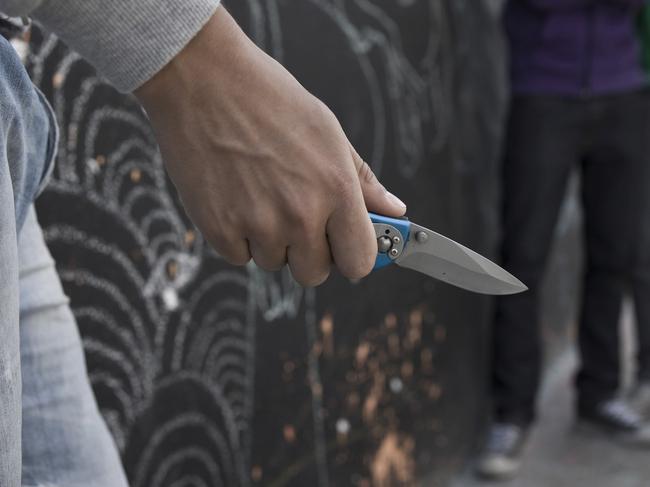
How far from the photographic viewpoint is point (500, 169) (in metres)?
3.68

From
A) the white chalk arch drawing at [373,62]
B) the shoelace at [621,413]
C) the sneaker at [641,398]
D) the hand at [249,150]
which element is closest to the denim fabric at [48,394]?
the hand at [249,150]

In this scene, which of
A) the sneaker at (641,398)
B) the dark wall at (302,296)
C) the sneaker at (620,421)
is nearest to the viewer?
the dark wall at (302,296)

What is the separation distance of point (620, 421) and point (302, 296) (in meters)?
1.82

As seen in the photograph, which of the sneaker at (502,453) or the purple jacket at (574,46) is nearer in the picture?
the purple jacket at (574,46)

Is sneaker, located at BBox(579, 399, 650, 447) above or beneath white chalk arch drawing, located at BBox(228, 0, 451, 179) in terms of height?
beneath

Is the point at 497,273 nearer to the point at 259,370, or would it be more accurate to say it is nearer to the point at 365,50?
the point at 259,370

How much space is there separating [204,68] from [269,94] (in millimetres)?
72

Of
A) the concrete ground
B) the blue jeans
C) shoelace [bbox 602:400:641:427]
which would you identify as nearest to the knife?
the blue jeans

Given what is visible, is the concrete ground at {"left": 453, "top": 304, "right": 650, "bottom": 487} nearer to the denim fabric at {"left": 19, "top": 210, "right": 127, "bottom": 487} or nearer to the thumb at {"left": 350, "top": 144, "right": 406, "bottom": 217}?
the denim fabric at {"left": 19, "top": 210, "right": 127, "bottom": 487}

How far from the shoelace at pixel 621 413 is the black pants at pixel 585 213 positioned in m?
0.04

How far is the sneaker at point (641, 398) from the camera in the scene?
3.86m

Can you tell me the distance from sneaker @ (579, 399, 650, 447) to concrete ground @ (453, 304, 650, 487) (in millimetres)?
39

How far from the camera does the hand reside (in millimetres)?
1011

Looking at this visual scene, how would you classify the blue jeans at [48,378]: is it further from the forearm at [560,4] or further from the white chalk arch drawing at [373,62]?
the forearm at [560,4]
